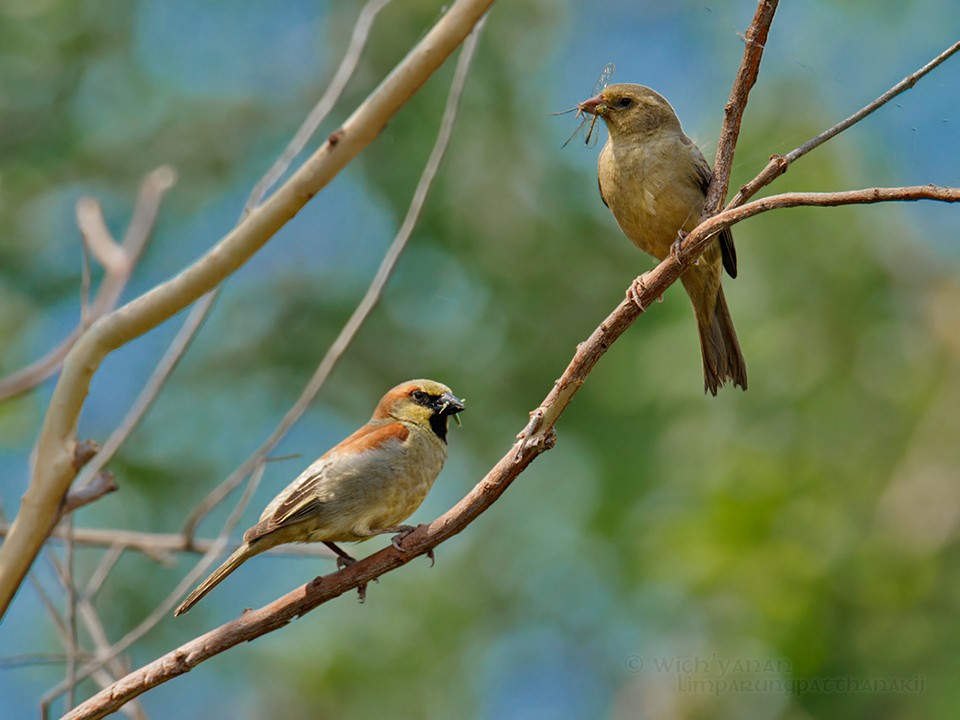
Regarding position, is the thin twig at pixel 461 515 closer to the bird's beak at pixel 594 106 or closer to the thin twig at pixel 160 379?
the thin twig at pixel 160 379

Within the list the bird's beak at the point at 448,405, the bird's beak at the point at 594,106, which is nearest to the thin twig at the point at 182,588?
the bird's beak at the point at 448,405

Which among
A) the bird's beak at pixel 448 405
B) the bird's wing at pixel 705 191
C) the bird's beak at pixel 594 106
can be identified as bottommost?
the bird's beak at pixel 448 405

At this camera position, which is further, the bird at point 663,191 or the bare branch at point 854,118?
the bird at point 663,191

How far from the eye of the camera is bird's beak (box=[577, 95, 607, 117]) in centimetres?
383

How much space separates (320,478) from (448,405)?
61 centimetres

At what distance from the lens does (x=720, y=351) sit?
3.98 m

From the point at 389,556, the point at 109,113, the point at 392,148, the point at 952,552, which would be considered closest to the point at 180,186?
the point at 109,113

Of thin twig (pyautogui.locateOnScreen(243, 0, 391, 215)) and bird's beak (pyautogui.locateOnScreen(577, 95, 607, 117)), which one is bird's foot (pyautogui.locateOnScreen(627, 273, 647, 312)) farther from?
bird's beak (pyautogui.locateOnScreen(577, 95, 607, 117))

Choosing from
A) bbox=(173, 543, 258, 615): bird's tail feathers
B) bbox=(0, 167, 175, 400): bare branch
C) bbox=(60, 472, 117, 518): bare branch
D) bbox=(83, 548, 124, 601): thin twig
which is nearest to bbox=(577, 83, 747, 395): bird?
bbox=(0, 167, 175, 400): bare branch

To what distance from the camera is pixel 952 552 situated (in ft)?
19.9

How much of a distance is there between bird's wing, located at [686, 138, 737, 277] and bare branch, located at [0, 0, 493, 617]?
142 centimetres

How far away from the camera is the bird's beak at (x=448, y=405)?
393 cm

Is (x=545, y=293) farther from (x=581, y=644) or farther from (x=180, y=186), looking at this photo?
(x=180, y=186)

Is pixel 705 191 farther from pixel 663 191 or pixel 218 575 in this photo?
pixel 218 575
